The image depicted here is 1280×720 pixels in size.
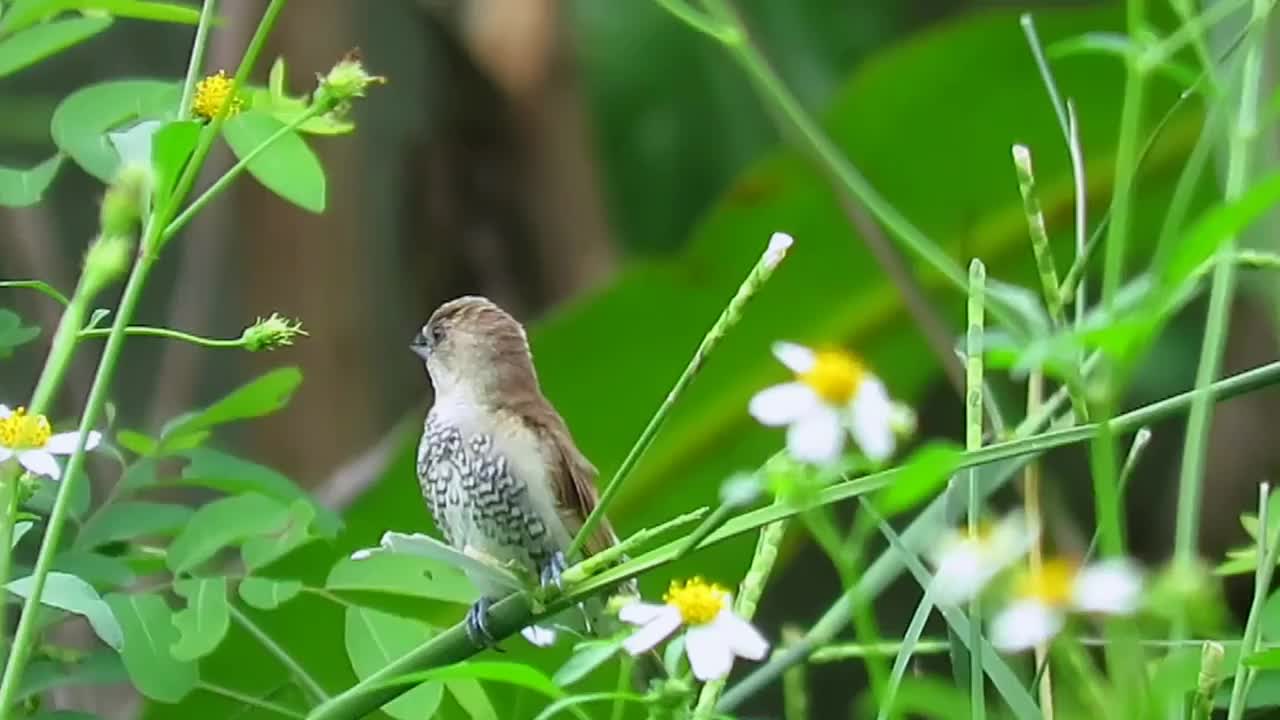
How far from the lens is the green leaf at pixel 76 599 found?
0.56 meters

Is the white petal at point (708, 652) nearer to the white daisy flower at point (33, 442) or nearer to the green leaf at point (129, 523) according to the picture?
the white daisy flower at point (33, 442)

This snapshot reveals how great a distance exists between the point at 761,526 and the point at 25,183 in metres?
0.31

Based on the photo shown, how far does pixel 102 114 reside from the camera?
707mm

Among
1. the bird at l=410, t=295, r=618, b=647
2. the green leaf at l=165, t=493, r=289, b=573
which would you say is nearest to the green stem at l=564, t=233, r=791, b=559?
the green leaf at l=165, t=493, r=289, b=573

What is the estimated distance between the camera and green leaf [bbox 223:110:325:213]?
68 centimetres

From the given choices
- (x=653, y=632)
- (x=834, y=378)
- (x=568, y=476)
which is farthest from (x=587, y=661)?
(x=568, y=476)

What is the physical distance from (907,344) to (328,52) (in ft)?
2.17

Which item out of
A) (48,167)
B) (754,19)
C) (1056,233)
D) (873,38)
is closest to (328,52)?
(754,19)

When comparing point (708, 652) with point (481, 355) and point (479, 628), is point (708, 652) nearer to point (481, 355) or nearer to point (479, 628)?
point (479, 628)

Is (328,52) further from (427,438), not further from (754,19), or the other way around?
(427,438)

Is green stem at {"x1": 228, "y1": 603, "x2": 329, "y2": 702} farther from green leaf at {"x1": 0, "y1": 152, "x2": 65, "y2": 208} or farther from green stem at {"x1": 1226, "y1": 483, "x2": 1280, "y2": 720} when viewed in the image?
green stem at {"x1": 1226, "y1": 483, "x2": 1280, "y2": 720}

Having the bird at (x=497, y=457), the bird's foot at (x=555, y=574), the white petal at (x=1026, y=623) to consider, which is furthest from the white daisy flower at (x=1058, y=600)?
the bird at (x=497, y=457)

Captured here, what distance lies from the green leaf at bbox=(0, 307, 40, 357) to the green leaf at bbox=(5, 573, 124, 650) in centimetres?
14

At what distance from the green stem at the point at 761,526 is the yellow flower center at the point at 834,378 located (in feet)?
0.15
